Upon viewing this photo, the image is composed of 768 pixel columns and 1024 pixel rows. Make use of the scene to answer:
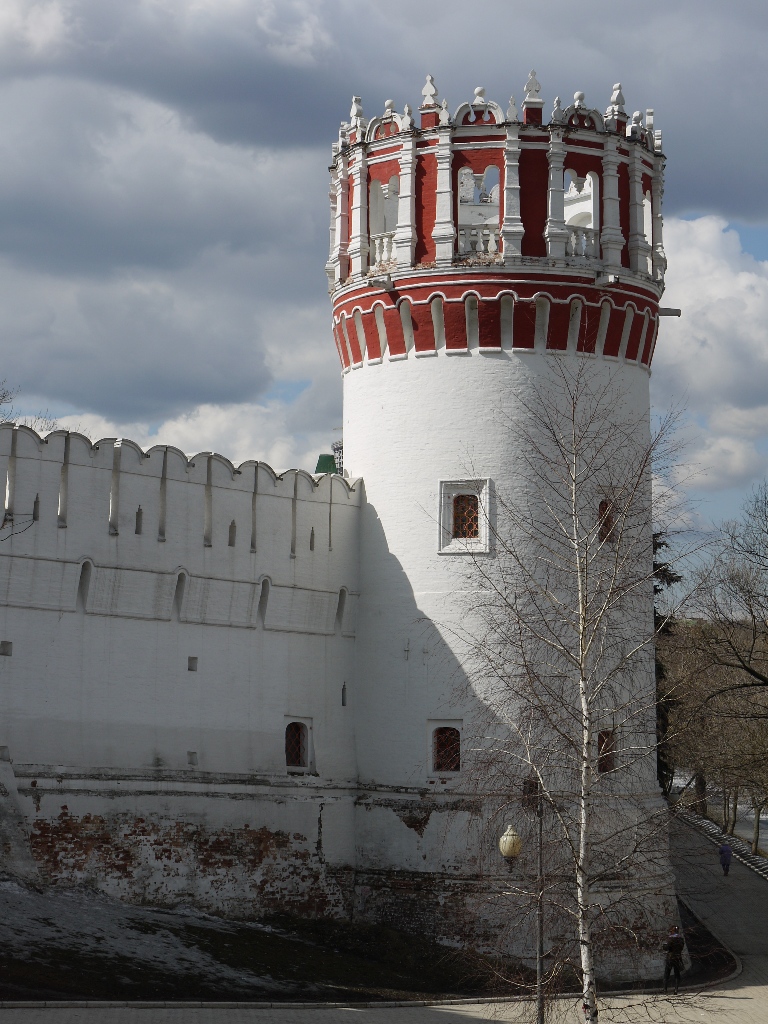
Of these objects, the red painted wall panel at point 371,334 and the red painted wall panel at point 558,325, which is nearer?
the red painted wall panel at point 558,325

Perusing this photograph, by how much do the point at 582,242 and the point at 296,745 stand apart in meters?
10.2

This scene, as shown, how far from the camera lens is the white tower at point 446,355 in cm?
2588

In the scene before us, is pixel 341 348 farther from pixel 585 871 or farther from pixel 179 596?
pixel 585 871

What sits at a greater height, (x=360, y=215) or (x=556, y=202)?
(x=360, y=215)

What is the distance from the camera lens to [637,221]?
27.1m

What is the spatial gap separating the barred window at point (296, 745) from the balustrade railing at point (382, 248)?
8.44 meters

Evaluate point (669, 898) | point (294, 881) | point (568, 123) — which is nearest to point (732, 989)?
point (669, 898)

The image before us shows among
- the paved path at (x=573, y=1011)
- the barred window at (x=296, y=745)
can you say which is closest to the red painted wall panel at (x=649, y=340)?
the paved path at (x=573, y=1011)

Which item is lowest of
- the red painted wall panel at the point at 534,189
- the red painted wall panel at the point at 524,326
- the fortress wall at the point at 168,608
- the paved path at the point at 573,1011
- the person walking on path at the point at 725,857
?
the paved path at the point at 573,1011

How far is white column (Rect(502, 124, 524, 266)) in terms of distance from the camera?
25953 mm

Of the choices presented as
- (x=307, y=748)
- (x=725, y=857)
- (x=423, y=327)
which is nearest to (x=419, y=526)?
(x=423, y=327)

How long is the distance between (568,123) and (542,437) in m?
5.61

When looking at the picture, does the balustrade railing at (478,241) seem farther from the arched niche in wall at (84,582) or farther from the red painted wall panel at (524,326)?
the arched niche in wall at (84,582)

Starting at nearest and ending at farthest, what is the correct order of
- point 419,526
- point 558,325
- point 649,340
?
point 558,325
point 419,526
point 649,340
